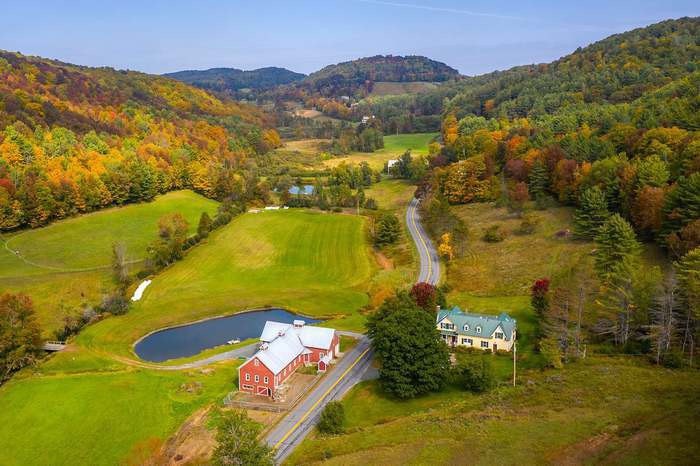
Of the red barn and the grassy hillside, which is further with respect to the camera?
the grassy hillside

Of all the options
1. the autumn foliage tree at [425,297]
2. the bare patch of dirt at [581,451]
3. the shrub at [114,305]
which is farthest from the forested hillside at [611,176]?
the shrub at [114,305]

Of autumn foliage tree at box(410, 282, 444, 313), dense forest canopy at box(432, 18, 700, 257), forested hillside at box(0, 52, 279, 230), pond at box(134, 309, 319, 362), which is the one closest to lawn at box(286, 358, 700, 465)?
autumn foliage tree at box(410, 282, 444, 313)

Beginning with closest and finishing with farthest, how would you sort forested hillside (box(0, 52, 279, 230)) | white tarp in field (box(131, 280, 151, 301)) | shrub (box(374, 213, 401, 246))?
white tarp in field (box(131, 280, 151, 301))
shrub (box(374, 213, 401, 246))
forested hillside (box(0, 52, 279, 230))

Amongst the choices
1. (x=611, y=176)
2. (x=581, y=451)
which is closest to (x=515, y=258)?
(x=611, y=176)

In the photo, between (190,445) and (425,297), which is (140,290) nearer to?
(190,445)

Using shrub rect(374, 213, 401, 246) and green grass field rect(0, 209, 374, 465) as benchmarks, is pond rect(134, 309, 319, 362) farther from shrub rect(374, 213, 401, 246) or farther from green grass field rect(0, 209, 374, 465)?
shrub rect(374, 213, 401, 246)

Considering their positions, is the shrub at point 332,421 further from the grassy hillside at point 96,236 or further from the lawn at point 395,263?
the grassy hillside at point 96,236

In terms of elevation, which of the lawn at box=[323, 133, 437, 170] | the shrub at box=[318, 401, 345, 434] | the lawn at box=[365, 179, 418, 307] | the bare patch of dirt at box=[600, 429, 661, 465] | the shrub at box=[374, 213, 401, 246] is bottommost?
the shrub at box=[318, 401, 345, 434]
